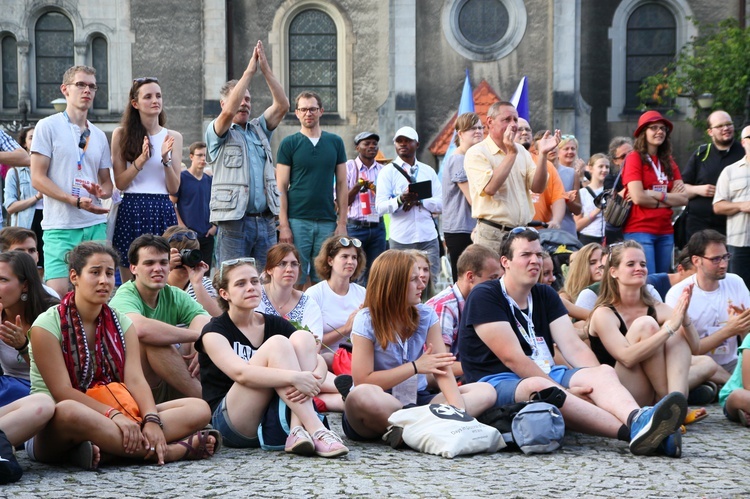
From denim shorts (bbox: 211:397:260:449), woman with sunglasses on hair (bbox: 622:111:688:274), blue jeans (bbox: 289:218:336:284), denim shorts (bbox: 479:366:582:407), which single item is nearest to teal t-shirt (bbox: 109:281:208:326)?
denim shorts (bbox: 211:397:260:449)

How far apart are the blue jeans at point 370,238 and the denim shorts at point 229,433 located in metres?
4.57

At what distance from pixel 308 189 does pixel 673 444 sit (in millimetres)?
4611

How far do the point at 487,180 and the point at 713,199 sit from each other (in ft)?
8.29

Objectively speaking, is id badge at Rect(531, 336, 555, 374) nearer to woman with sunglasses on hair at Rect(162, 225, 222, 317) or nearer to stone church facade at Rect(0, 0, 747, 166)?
woman with sunglasses on hair at Rect(162, 225, 222, 317)

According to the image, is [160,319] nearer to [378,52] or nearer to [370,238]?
[370,238]

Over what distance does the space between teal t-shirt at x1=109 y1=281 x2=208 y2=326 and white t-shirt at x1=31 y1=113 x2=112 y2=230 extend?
100 cm

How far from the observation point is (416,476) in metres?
5.34

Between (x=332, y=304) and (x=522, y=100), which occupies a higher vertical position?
(x=522, y=100)

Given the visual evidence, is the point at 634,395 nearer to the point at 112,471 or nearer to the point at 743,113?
the point at 112,471

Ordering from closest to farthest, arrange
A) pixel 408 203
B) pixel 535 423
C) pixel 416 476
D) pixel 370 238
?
pixel 416 476, pixel 535 423, pixel 408 203, pixel 370 238

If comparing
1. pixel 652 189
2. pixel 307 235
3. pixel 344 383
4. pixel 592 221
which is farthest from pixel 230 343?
pixel 592 221

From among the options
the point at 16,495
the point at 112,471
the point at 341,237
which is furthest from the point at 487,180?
the point at 16,495

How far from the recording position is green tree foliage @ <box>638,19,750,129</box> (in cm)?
2159

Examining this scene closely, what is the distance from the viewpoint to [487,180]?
886cm
